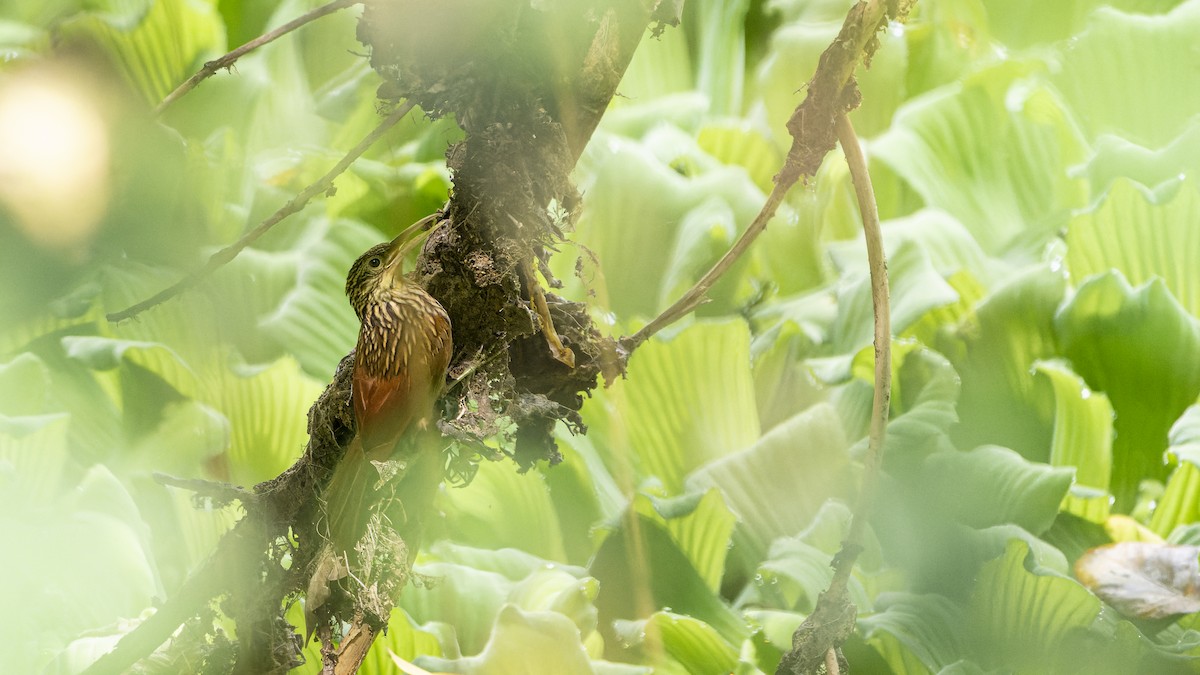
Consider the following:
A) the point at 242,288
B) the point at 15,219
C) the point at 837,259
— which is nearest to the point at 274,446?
the point at 242,288

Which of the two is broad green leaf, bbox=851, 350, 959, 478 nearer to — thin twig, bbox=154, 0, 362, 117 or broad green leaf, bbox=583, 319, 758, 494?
broad green leaf, bbox=583, 319, 758, 494

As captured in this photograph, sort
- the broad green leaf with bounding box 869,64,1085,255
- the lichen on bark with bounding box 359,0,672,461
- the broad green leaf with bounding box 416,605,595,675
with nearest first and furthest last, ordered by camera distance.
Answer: the lichen on bark with bounding box 359,0,672,461 → the broad green leaf with bounding box 416,605,595,675 → the broad green leaf with bounding box 869,64,1085,255

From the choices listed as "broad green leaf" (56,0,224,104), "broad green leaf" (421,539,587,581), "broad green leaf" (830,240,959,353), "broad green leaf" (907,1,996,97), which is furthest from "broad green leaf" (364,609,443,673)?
"broad green leaf" (907,1,996,97)

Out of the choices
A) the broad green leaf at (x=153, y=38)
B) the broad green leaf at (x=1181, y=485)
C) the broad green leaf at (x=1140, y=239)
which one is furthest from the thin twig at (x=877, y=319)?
the broad green leaf at (x=153, y=38)

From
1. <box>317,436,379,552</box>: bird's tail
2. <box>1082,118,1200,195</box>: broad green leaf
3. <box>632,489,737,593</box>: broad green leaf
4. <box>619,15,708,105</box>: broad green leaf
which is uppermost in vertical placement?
<box>619,15,708,105</box>: broad green leaf

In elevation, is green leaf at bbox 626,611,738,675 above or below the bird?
below

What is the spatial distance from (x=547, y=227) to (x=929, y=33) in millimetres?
993

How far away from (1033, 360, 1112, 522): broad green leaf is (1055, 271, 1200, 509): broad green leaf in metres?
0.04

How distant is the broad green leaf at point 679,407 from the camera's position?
0.86 meters

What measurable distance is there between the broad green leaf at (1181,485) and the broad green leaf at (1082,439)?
4cm

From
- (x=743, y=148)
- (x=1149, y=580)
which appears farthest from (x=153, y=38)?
(x=1149, y=580)

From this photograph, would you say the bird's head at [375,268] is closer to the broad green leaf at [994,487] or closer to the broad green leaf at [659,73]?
the broad green leaf at [994,487]

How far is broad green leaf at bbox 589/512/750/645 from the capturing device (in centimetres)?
78

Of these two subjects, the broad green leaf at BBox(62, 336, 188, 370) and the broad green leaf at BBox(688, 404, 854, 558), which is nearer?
the broad green leaf at BBox(688, 404, 854, 558)
